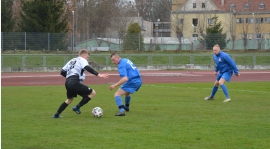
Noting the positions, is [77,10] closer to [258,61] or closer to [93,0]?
[93,0]

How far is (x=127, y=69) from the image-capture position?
13.1 m

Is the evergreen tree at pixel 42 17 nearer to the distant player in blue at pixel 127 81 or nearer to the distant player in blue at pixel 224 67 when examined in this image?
the distant player in blue at pixel 224 67

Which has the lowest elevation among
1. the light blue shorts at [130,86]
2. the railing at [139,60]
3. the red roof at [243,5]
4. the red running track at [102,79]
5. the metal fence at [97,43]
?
the red running track at [102,79]

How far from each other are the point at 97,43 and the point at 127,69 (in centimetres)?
3913

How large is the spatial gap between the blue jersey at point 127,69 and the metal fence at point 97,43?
1279 inches

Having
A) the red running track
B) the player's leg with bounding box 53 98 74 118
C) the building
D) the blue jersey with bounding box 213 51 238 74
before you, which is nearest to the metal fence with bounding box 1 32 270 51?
the red running track

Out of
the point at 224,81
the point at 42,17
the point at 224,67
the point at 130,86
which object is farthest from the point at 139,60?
the point at 130,86

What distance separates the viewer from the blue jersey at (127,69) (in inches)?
504

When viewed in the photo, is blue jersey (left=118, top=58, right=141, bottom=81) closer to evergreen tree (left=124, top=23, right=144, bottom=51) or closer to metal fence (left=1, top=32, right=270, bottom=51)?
metal fence (left=1, top=32, right=270, bottom=51)

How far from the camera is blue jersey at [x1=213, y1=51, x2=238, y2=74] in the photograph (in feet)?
54.6

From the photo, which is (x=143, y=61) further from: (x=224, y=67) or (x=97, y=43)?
(x=224, y=67)

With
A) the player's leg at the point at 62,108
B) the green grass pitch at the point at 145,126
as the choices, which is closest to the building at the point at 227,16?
the green grass pitch at the point at 145,126

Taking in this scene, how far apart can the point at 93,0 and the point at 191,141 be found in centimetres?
6957

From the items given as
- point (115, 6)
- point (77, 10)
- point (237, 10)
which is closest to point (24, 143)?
point (77, 10)
